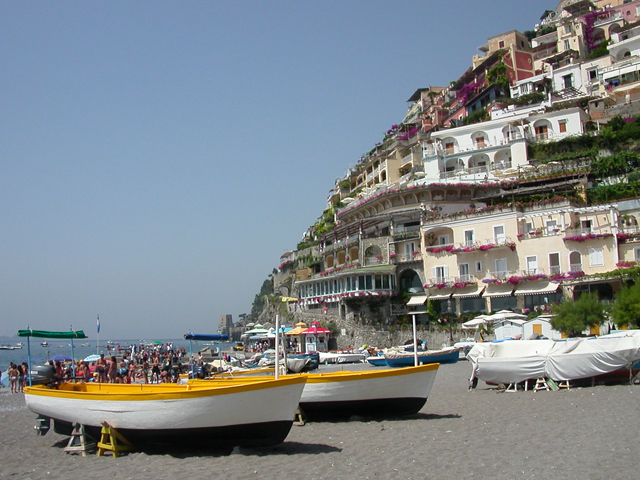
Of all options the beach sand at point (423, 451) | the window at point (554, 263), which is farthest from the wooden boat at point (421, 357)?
the beach sand at point (423, 451)

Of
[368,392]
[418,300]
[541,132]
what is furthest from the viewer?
[541,132]

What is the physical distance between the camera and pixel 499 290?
42344 millimetres

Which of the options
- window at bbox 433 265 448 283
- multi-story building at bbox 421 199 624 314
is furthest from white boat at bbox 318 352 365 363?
window at bbox 433 265 448 283

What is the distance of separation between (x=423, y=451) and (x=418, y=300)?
34.9m

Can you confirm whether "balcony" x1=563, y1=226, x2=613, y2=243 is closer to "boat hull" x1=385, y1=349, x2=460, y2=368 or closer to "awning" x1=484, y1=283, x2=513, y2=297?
"awning" x1=484, y1=283, x2=513, y2=297

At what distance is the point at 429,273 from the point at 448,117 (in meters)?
32.3

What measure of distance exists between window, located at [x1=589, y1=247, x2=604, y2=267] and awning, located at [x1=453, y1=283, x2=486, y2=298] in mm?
7625

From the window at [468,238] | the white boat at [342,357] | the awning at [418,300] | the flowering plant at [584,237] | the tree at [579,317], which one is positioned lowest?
the white boat at [342,357]

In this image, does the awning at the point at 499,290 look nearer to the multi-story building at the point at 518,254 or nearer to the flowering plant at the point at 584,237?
the multi-story building at the point at 518,254

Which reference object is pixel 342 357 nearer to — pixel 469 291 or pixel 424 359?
pixel 424 359

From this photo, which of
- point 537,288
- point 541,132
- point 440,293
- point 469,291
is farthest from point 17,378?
point 541,132

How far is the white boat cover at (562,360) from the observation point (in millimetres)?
Result: 19797

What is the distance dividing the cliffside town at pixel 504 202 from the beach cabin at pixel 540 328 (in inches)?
213

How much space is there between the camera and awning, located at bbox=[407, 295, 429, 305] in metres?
46.0
